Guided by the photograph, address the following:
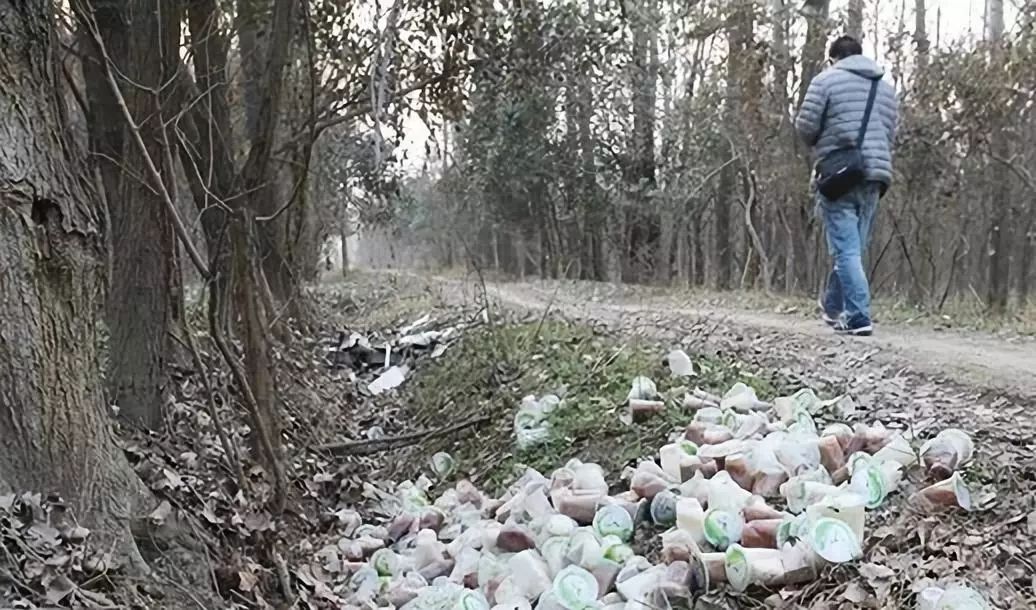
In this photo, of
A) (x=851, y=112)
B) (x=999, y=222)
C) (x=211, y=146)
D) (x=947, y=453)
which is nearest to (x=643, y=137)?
(x=999, y=222)

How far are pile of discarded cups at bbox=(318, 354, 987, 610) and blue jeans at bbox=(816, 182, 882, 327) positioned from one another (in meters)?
1.70

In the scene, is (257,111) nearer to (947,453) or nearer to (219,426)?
(219,426)

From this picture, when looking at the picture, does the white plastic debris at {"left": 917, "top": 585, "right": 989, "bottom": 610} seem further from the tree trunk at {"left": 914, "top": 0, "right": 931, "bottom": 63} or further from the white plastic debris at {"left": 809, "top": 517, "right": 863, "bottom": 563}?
the tree trunk at {"left": 914, "top": 0, "right": 931, "bottom": 63}

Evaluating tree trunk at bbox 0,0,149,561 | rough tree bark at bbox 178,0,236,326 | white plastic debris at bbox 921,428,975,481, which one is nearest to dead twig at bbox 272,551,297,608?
tree trunk at bbox 0,0,149,561

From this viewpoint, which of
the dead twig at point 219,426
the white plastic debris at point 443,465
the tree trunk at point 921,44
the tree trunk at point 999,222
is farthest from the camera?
the tree trunk at point 999,222

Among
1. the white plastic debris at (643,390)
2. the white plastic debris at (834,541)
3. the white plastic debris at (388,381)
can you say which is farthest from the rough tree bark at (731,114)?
the white plastic debris at (834,541)

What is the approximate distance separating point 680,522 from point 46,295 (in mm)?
2014

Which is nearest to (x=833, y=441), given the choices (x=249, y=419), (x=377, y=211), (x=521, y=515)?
(x=521, y=515)

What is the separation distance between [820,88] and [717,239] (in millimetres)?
10450

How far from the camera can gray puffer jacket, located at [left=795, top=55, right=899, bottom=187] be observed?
208 inches

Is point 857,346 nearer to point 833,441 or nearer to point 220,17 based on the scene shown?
point 833,441

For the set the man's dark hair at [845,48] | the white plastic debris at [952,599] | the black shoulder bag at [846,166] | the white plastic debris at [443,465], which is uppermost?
the man's dark hair at [845,48]

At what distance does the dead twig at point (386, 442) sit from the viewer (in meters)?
4.66

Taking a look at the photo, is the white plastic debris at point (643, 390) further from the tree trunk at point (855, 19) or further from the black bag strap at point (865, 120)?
the tree trunk at point (855, 19)
